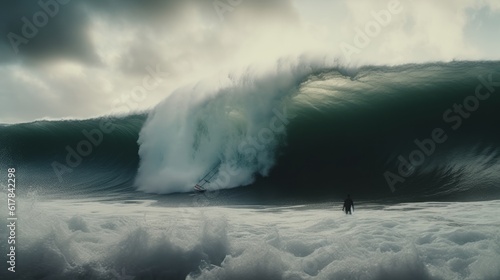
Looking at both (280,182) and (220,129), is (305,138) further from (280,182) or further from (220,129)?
(220,129)

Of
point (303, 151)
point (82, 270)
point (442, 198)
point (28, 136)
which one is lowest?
point (82, 270)

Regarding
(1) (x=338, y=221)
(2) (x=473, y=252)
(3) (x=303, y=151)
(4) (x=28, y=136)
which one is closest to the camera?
(2) (x=473, y=252)

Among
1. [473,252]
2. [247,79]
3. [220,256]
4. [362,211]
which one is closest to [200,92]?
[247,79]

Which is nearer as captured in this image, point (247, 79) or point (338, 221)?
point (338, 221)

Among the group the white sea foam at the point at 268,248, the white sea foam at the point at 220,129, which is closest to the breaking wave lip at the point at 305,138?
the white sea foam at the point at 220,129

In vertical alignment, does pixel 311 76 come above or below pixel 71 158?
above

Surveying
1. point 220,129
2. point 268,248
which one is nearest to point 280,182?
point 220,129

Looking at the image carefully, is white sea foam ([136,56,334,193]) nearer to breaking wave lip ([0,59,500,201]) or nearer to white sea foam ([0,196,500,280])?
breaking wave lip ([0,59,500,201])

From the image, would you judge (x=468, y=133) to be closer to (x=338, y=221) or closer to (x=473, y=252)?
(x=338, y=221)

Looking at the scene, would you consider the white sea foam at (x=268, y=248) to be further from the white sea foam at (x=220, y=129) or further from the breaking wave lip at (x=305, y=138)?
the white sea foam at (x=220, y=129)
